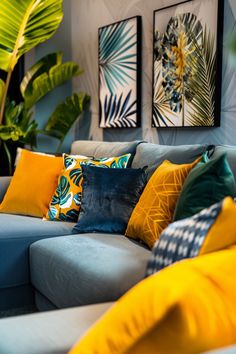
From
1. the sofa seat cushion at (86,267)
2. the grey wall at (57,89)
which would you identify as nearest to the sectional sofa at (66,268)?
the sofa seat cushion at (86,267)

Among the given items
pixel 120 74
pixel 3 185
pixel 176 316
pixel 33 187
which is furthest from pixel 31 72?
pixel 176 316

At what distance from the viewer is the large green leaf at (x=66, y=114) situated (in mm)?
4066

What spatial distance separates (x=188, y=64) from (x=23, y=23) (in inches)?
56.5

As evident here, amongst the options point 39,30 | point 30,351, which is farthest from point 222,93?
point 30,351

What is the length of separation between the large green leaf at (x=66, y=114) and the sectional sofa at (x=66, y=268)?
112 cm

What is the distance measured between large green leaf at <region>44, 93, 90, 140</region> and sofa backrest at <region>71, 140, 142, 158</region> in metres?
0.74

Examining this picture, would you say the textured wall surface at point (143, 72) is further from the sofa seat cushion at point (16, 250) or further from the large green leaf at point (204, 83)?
the sofa seat cushion at point (16, 250)

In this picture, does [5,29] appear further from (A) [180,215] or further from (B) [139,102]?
(A) [180,215]

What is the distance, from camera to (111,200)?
2.46 m

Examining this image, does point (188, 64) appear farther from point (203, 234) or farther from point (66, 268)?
point (203, 234)

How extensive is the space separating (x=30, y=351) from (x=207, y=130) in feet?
6.70

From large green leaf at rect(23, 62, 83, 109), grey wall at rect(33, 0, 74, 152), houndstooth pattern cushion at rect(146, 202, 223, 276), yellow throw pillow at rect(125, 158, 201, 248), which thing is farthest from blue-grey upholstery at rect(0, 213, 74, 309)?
grey wall at rect(33, 0, 74, 152)

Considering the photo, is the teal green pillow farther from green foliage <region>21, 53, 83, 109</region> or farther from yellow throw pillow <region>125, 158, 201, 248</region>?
green foliage <region>21, 53, 83, 109</region>

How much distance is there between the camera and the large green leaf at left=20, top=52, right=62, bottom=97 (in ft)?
13.9
